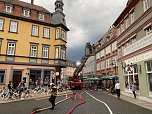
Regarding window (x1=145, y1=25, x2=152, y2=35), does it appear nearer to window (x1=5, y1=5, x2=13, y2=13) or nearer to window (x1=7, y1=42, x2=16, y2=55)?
window (x1=7, y1=42, x2=16, y2=55)

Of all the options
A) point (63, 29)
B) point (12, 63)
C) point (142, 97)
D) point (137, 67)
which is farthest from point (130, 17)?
point (12, 63)

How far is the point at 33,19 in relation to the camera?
28125 millimetres

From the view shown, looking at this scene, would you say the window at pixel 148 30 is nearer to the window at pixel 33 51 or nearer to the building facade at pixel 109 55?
the window at pixel 33 51

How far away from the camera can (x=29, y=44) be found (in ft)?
88.6

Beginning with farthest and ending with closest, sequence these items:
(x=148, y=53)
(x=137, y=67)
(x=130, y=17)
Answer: (x=130, y=17) → (x=137, y=67) → (x=148, y=53)

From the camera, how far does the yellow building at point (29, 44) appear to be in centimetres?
2483

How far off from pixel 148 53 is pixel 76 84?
825 inches

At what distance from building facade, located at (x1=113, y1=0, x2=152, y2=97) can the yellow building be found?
1223 centimetres

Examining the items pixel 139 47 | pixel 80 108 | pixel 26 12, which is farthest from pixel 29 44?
pixel 80 108

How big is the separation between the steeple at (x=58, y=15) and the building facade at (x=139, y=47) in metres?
13.0

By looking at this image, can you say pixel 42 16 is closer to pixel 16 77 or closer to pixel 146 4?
pixel 16 77

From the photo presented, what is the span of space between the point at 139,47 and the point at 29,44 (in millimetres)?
18177

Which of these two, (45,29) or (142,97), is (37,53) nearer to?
(45,29)

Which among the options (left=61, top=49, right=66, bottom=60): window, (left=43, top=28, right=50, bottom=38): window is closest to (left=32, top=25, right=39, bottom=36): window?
(left=43, top=28, right=50, bottom=38): window
